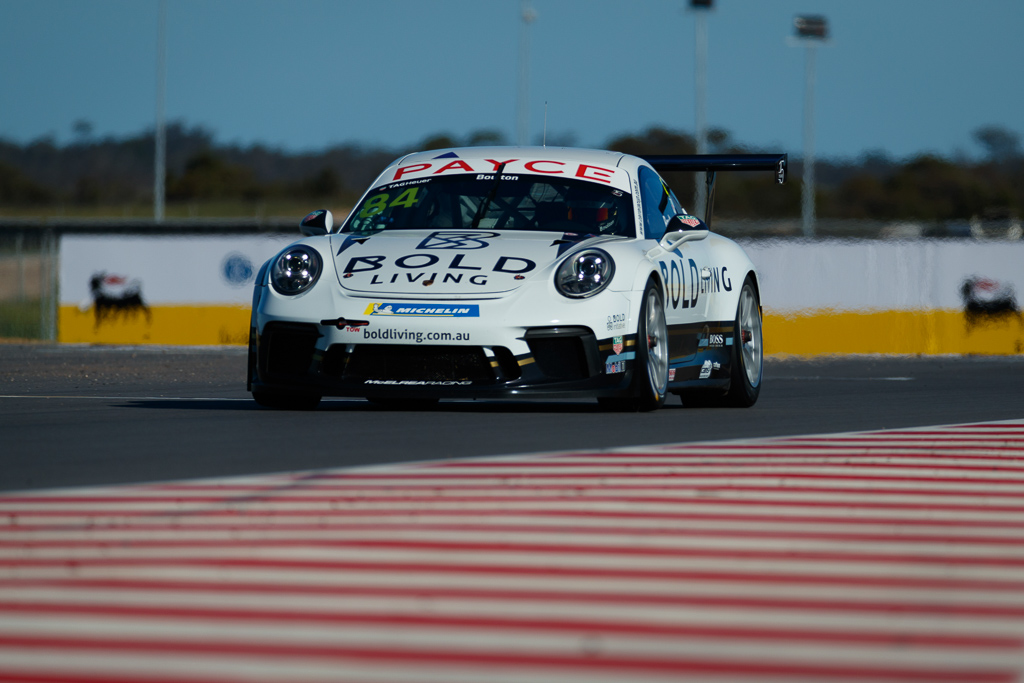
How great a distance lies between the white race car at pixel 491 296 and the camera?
8.03m

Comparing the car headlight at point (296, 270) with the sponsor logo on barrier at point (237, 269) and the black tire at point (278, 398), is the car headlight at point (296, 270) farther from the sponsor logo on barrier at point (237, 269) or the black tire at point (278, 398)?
the sponsor logo on barrier at point (237, 269)

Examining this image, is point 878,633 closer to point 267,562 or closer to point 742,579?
point 742,579

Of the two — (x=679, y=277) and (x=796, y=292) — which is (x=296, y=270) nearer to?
(x=679, y=277)

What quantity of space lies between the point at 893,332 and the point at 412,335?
1296 cm

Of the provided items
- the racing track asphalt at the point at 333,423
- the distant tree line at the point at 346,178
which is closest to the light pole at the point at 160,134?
the distant tree line at the point at 346,178

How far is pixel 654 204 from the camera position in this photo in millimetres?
9609

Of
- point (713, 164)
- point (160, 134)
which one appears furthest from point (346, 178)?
point (713, 164)

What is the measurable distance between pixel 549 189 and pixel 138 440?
315 cm

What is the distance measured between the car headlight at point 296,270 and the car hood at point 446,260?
120 mm

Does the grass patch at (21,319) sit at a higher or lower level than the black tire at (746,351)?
lower

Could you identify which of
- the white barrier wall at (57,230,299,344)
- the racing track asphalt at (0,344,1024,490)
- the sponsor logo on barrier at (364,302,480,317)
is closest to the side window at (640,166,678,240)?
the racing track asphalt at (0,344,1024,490)

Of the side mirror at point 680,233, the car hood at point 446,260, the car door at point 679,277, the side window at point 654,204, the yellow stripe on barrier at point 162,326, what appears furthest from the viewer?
the yellow stripe on barrier at point 162,326

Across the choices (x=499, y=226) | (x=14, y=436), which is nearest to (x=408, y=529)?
(x=14, y=436)

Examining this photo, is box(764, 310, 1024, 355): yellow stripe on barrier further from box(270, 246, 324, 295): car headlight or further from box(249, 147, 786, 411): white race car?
box(270, 246, 324, 295): car headlight
